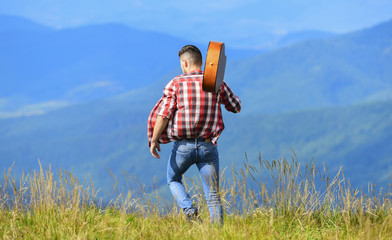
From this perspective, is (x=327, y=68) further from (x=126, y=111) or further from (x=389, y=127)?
(x=126, y=111)

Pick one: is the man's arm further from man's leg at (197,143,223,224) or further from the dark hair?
the dark hair

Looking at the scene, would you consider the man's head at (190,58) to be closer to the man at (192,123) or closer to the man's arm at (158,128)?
the man at (192,123)

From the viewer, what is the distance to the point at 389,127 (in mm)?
45719

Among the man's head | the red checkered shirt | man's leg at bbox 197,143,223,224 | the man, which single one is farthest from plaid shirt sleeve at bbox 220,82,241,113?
man's leg at bbox 197,143,223,224

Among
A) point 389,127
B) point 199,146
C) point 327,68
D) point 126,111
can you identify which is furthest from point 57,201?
point 126,111

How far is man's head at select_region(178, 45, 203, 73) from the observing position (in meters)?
3.97

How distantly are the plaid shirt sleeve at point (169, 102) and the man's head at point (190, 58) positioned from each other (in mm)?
178

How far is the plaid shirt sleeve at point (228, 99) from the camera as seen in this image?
4.05 m

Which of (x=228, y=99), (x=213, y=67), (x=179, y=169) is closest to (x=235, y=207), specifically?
(x=179, y=169)

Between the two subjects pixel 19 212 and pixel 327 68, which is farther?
pixel 327 68

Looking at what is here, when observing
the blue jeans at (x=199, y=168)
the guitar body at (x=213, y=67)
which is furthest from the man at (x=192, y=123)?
the guitar body at (x=213, y=67)

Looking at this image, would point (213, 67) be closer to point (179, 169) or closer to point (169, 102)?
point (169, 102)

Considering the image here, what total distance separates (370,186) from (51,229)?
2.39m

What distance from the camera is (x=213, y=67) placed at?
3.71m
